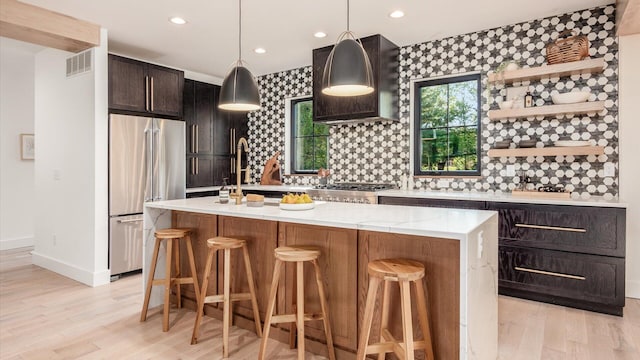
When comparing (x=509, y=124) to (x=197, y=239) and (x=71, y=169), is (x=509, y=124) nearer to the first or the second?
(x=197, y=239)

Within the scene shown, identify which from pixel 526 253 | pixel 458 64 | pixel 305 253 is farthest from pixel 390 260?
pixel 458 64

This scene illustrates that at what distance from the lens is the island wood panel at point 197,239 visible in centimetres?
309

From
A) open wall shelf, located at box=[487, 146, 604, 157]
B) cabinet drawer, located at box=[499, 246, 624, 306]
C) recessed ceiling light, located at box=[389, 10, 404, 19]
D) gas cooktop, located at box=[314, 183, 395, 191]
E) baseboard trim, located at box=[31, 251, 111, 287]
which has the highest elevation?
recessed ceiling light, located at box=[389, 10, 404, 19]

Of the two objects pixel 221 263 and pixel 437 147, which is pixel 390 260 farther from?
pixel 437 147

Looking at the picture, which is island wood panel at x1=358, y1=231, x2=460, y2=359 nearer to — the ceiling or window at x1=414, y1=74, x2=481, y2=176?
the ceiling

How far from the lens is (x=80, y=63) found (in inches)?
163

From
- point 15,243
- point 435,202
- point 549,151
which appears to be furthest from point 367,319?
point 15,243

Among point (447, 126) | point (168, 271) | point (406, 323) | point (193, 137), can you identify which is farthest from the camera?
point (193, 137)

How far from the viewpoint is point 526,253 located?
3.35 meters

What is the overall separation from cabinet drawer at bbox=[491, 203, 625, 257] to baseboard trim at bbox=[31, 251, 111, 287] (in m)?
4.01

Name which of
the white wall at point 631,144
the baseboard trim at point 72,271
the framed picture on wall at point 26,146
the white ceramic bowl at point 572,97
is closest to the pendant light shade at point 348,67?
the white ceramic bowl at point 572,97

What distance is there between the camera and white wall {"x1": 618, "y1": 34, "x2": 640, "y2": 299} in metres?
3.37

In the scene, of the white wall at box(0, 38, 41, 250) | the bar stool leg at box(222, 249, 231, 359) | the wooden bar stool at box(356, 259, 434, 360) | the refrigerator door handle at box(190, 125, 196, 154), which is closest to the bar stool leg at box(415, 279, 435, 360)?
the wooden bar stool at box(356, 259, 434, 360)

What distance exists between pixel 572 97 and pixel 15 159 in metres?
7.39
